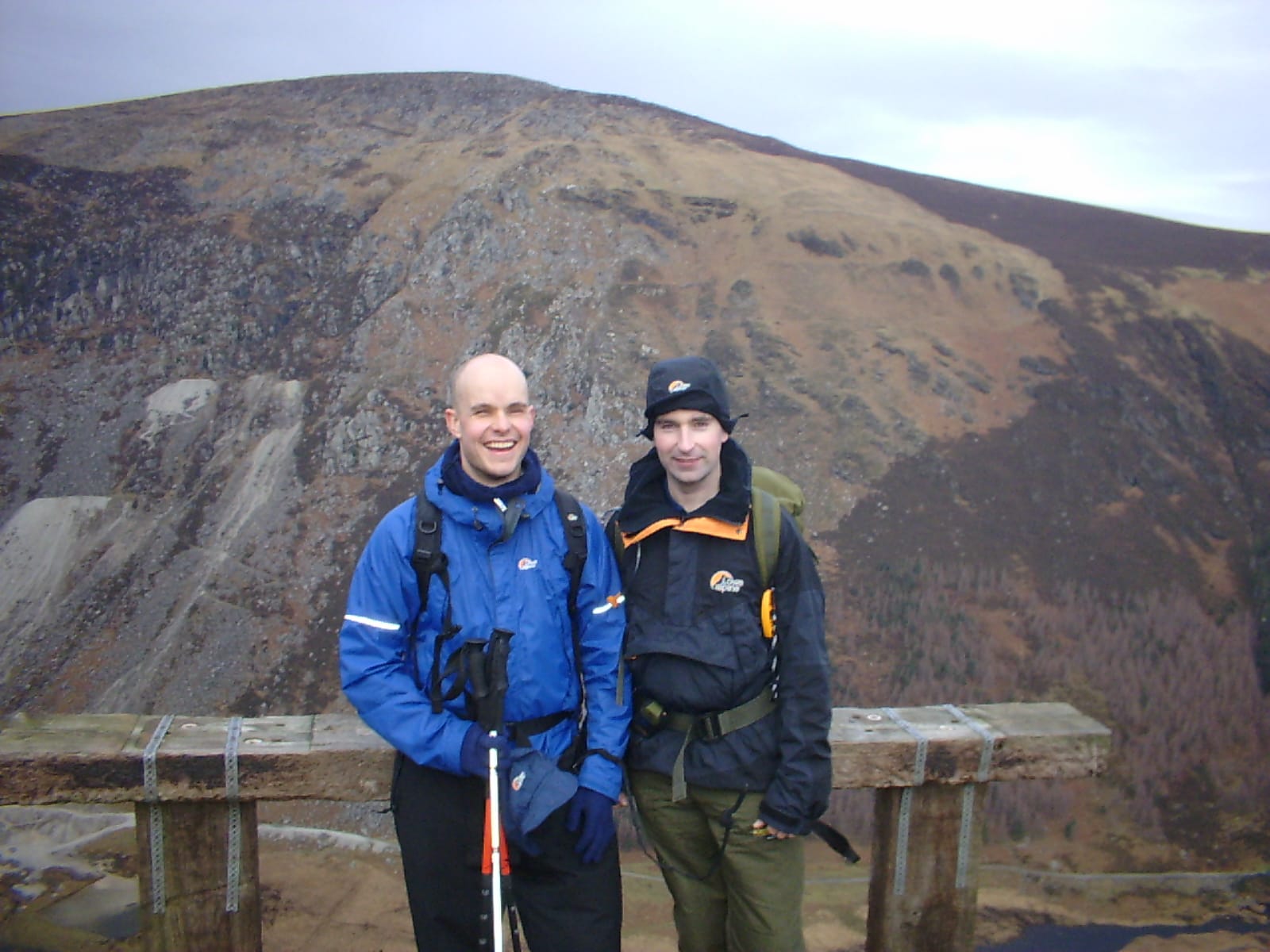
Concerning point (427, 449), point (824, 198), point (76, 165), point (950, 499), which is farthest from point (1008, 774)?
point (76, 165)

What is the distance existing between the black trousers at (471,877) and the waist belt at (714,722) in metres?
0.34

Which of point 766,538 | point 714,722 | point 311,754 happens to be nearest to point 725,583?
point 766,538

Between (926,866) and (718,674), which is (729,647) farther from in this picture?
(926,866)

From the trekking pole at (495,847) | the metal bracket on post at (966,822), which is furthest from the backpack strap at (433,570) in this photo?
the metal bracket on post at (966,822)

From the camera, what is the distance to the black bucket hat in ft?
10.5

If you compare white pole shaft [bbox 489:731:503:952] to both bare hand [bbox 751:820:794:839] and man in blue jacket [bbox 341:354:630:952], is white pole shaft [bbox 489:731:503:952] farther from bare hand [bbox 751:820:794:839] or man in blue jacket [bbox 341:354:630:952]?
bare hand [bbox 751:820:794:839]

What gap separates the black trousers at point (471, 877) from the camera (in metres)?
2.99

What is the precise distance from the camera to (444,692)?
297cm

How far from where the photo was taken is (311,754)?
3.10m

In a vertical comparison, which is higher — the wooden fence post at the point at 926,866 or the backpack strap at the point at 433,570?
the backpack strap at the point at 433,570

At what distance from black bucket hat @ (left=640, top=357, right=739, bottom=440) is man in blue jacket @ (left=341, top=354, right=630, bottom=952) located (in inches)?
17.4

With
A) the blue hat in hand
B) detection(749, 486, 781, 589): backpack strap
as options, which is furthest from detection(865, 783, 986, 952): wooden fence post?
the blue hat in hand

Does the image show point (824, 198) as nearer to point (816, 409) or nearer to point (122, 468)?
point (816, 409)

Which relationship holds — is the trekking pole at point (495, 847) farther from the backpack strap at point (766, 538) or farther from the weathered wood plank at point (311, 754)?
the backpack strap at point (766, 538)
